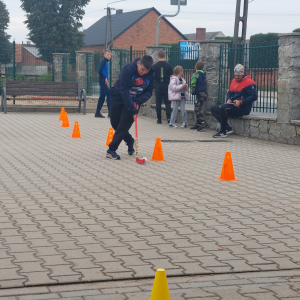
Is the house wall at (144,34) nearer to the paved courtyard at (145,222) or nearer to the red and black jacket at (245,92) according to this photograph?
the red and black jacket at (245,92)

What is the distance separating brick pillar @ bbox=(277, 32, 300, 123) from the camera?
38.5 feet

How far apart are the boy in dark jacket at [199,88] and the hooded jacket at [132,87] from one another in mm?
4984

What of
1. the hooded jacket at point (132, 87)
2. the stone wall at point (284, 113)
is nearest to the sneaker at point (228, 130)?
the stone wall at point (284, 113)

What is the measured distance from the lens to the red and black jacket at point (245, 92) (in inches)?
492

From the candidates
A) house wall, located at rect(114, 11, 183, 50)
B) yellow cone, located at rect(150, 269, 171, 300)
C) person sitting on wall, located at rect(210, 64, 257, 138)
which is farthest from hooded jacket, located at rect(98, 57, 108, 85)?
house wall, located at rect(114, 11, 183, 50)

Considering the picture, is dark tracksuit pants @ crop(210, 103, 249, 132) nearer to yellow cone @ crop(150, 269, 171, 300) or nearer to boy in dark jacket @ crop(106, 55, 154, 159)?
boy in dark jacket @ crop(106, 55, 154, 159)

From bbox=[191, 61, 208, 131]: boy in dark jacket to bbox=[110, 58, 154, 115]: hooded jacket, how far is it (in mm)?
4984

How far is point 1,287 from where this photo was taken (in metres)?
3.77

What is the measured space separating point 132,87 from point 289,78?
4132mm

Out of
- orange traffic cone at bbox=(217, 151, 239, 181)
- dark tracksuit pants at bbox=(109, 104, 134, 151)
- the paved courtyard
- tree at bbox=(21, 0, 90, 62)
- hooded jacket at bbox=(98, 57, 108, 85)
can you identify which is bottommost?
the paved courtyard

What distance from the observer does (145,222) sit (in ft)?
18.2

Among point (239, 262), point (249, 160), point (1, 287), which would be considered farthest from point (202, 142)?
point (1, 287)

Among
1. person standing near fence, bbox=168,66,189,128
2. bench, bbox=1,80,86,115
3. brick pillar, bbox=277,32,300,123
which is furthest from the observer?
bench, bbox=1,80,86,115

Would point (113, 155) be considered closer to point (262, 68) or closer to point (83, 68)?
point (262, 68)
